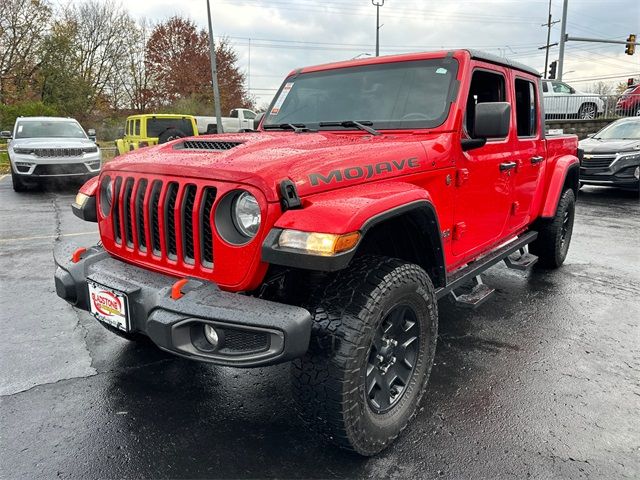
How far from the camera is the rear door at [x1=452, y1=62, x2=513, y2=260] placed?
3092 millimetres

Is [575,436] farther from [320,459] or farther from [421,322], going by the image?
[320,459]

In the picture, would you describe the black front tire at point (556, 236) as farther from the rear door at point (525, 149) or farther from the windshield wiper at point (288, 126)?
the windshield wiper at point (288, 126)

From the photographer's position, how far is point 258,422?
2578 millimetres

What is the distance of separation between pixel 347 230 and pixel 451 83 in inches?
66.3

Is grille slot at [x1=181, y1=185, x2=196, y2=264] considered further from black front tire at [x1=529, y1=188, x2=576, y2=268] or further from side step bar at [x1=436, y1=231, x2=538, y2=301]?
black front tire at [x1=529, y1=188, x2=576, y2=268]

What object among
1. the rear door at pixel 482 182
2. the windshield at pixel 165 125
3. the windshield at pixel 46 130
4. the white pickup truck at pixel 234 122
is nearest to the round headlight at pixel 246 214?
the rear door at pixel 482 182

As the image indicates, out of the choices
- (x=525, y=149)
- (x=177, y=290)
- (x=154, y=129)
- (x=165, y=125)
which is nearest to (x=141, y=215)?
(x=177, y=290)

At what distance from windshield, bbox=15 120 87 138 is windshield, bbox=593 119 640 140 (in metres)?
13.0

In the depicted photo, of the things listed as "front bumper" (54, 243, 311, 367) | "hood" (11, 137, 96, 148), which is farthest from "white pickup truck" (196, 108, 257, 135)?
"front bumper" (54, 243, 311, 367)

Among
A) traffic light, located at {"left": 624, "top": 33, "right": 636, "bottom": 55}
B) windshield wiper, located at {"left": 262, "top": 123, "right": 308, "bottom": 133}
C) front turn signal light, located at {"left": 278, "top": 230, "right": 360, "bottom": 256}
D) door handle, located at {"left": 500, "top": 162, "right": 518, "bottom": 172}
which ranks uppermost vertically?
traffic light, located at {"left": 624, "top": 33, "right": 636, "bottom": 55}

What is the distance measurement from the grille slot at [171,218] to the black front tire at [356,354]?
75 cm

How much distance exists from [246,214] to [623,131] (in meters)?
12.0

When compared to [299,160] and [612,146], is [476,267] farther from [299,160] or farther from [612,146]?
[612,146]

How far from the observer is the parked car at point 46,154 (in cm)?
1102
